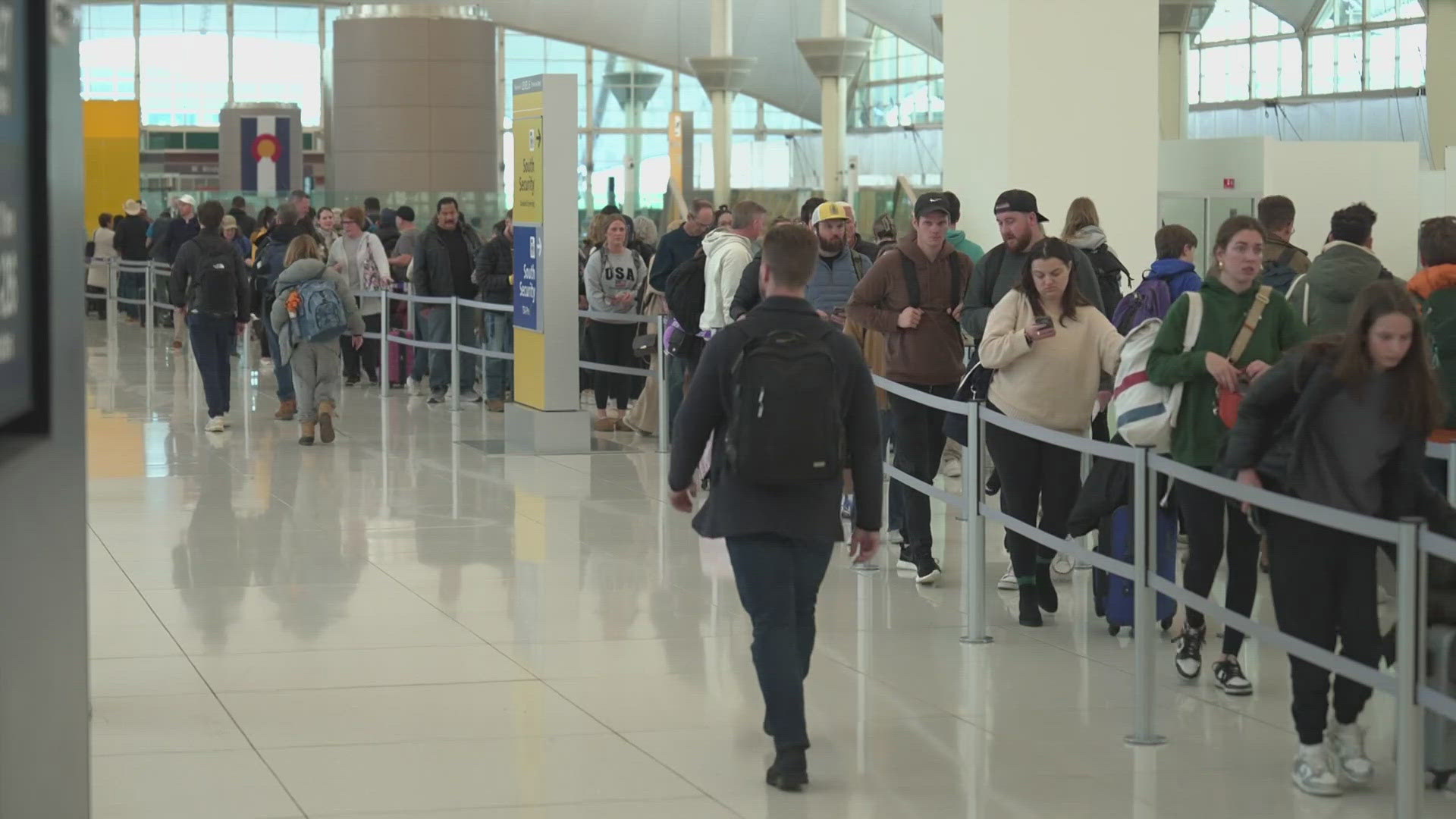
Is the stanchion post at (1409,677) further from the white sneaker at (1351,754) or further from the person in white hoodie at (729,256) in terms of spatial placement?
the person in white hoodie at (729,256)

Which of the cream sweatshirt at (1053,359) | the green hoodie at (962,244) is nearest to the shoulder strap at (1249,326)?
the cream sweatshirt at (1053,359)

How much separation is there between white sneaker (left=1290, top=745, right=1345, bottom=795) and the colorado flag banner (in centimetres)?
1888

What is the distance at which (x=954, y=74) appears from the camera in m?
13.2

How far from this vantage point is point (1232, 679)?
640 centimetres

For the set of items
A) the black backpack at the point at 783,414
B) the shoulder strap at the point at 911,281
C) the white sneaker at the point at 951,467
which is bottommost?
the white sneaker at the point at 951,467

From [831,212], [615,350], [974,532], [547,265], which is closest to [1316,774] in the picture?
[974,532]

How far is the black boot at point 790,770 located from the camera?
5199mm

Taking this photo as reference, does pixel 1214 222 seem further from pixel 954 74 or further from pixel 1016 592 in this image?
pixel 1016 592

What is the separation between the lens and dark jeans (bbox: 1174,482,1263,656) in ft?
20.7

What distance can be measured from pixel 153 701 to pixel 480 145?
91.3 ft

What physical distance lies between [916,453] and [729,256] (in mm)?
2371

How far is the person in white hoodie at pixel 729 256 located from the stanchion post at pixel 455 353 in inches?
220

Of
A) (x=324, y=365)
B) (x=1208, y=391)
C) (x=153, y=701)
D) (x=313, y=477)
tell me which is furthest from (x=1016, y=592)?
(x=324, y=365)

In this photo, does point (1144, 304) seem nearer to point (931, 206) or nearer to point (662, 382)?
point (931, 206)
